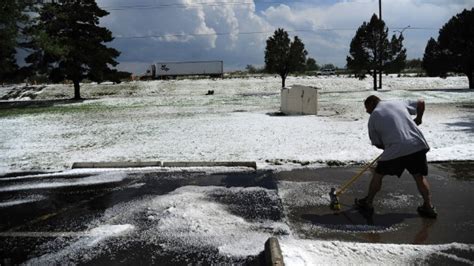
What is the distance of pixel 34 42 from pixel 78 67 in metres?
6.66

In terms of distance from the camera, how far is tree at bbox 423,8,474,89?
3719 cm

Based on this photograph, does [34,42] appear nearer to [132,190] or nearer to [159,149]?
[159,149]

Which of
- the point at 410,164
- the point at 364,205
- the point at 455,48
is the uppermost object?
the point at 455,48

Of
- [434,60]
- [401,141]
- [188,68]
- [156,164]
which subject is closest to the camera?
[401,141]

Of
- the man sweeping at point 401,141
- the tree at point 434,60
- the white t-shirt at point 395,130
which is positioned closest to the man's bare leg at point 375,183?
the man sweeping at point 401,141

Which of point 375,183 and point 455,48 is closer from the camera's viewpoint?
point 375,183

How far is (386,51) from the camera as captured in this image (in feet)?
132

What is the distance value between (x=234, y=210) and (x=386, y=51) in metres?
38.1

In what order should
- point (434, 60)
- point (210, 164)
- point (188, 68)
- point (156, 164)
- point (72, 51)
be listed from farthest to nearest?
point (188, 68)
point (434, 60)
point (72, 51)
point (156, 164)
point (210, 164)

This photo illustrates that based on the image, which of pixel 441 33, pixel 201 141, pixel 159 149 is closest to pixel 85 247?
pixel 159 149

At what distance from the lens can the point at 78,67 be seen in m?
35.3

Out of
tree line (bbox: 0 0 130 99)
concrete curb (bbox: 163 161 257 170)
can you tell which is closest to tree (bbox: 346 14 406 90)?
tree line (bbox: 0 0 130 99)

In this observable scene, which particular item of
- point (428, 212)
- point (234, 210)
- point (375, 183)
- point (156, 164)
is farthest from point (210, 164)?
point (428, 212)

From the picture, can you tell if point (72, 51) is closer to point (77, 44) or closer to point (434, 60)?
point (77, 44)
